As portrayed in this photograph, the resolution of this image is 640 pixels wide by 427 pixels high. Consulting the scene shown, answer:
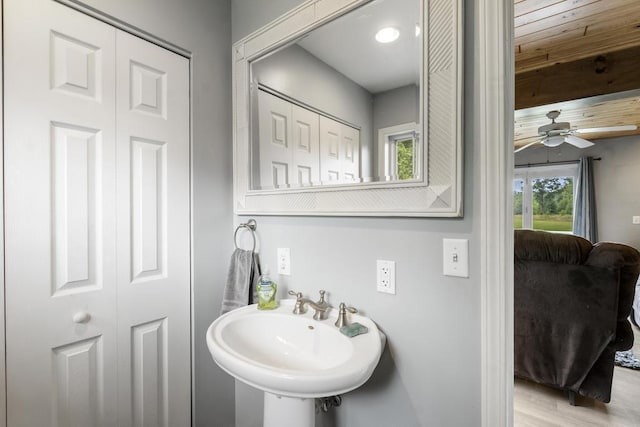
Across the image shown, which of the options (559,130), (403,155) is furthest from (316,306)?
(559,130)

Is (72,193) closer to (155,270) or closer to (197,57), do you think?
(155,270)

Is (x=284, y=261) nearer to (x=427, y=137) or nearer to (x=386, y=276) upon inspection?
(x=386, y=276)

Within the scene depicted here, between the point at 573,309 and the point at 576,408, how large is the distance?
2.27ft

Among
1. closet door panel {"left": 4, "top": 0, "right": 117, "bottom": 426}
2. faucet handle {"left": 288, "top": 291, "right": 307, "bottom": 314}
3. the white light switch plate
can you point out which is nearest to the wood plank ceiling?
the white light switch plate

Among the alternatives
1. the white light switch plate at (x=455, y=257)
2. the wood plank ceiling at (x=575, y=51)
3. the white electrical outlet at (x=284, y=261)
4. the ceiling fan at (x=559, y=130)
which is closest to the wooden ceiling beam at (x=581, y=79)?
the wood plank ceiling at (x=575, y=51)

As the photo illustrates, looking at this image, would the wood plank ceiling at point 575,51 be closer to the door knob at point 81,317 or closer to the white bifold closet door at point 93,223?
the white bifold closet door at point 93,223

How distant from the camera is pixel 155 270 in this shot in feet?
4.18

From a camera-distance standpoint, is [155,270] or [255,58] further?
[255,58]

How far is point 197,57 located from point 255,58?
0.27 metres

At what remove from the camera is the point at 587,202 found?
480cm

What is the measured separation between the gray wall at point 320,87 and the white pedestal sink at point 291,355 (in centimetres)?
59

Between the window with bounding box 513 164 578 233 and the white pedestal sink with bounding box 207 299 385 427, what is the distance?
5395mm

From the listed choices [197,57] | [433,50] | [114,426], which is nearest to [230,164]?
[197,57]

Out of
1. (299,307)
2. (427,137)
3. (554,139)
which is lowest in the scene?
(299,307)
